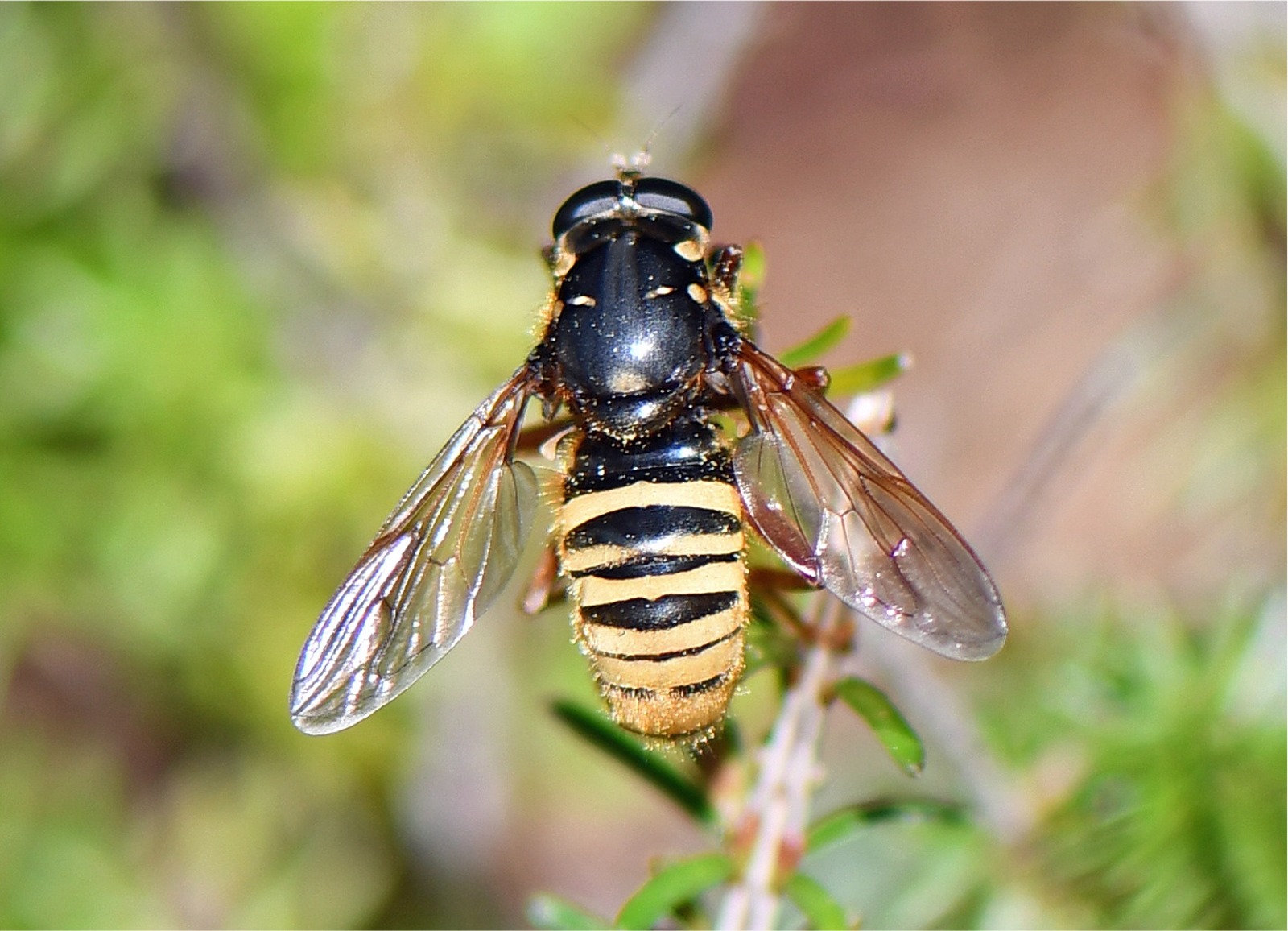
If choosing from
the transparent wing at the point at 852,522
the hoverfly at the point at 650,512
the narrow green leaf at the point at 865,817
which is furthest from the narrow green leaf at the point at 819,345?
the narrow green leaf at the point at 865,817

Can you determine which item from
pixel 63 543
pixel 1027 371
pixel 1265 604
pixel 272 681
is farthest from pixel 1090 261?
pixel 63 543

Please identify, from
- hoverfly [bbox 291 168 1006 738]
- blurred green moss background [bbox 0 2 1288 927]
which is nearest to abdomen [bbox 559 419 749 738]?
hoverfly [bbox 291 168 1006 738]

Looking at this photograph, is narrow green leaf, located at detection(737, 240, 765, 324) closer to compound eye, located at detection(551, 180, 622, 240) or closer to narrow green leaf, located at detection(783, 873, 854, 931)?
compound eye, located at detection(551, 180, 622, 240)

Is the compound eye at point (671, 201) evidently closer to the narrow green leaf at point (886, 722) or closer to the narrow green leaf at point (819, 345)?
the narrow green leaf at point (819, 345)

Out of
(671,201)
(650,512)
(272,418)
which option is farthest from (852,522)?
(272,418)

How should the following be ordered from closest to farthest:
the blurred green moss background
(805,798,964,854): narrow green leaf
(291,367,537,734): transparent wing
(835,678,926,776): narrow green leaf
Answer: (835,678,926,776): narrow green leaf, (805,798,964,854): narrow green leaf, (291,367,537,734): transparent wing, the blurred green moss background

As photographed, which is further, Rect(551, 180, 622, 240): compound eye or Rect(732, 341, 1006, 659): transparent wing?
Rect(551, 180, 622, 240): compound eye
